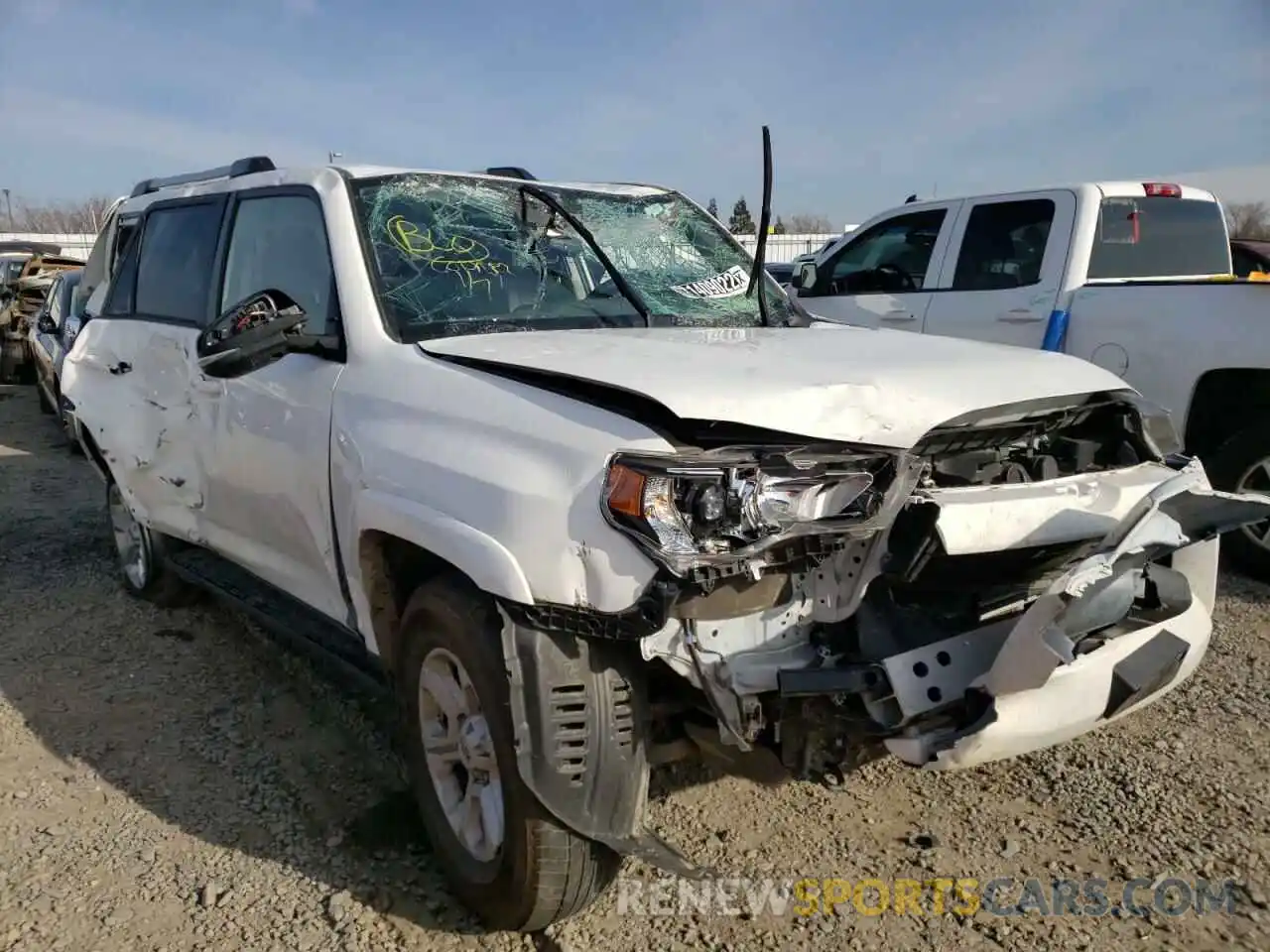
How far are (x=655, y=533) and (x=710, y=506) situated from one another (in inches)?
5.4

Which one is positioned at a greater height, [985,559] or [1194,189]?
[1194,189]

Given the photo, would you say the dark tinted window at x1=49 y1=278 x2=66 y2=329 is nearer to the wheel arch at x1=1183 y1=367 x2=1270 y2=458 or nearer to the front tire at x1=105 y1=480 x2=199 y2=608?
the front tire at x1=105 y1=480 x2=199 y2=608

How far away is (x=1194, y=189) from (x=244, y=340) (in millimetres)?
6253

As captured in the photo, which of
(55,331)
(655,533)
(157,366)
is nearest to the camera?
(655,533)

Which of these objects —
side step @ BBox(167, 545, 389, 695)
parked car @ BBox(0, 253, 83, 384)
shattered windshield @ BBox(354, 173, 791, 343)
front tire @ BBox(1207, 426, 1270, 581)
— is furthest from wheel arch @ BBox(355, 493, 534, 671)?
parked car @ BBox(0, 253, 83, 384)

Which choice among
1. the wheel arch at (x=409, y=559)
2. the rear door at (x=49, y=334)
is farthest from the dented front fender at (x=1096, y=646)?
the rear door at (x=49, y=334)

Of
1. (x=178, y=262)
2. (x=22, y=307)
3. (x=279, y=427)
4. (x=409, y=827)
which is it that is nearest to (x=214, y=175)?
(x=178, y=262)

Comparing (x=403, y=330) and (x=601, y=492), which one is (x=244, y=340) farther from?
(x=601, y=492)

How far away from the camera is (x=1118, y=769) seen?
135 inches

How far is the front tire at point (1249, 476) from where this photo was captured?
4.98 meters

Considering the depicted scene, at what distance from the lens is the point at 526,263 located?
11.6ft

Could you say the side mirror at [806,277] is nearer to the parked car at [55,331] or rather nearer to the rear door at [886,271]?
the rear door at [886,271]

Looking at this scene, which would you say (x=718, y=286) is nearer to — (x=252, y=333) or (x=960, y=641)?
(x=252, y=333)

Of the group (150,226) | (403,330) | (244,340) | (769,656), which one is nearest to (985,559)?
(769,656)
